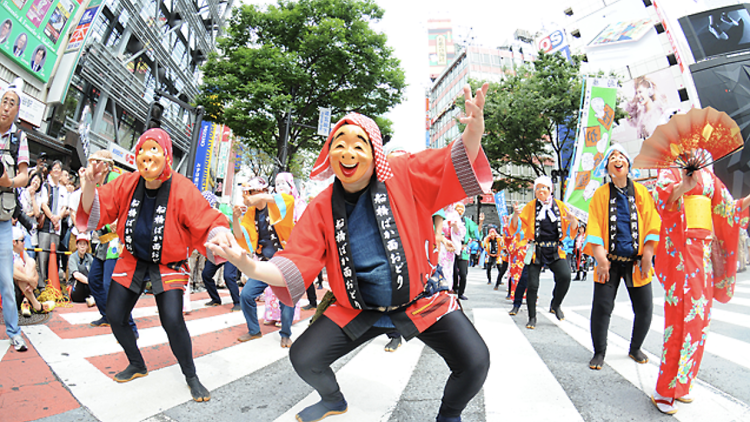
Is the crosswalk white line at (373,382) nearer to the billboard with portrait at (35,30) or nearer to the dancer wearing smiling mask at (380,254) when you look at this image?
the dancer wearing smiling mask at (380,254)

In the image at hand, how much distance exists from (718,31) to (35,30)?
112 feet

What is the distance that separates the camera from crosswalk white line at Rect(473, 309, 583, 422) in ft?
8.05

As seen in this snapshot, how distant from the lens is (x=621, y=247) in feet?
11.1

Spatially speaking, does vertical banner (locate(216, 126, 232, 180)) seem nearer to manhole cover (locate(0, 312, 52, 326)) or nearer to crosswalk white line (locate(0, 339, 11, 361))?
manhole cover (locate(0, 312, 52, 326))

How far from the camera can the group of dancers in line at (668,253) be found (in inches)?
101

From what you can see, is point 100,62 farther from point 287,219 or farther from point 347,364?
point 347,364

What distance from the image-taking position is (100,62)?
14859 millimetres

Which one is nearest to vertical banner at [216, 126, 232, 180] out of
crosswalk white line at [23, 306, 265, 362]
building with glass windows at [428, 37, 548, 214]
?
building with glass windows at [428, 37, 548, 214]

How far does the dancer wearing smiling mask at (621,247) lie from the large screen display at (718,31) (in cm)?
3015

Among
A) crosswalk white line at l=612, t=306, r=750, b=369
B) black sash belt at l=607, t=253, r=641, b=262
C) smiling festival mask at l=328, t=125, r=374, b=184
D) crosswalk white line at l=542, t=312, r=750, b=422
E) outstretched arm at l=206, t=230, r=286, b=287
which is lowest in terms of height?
crosswalk white line at l=612, t=306, r=750, b=369

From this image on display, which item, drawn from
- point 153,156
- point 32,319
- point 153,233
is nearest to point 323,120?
point 32,319

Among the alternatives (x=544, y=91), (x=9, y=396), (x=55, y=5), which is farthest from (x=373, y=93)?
(x=9, y=396)

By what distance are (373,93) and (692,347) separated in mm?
14046

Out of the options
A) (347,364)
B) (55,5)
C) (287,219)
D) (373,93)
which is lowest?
(347,364)
